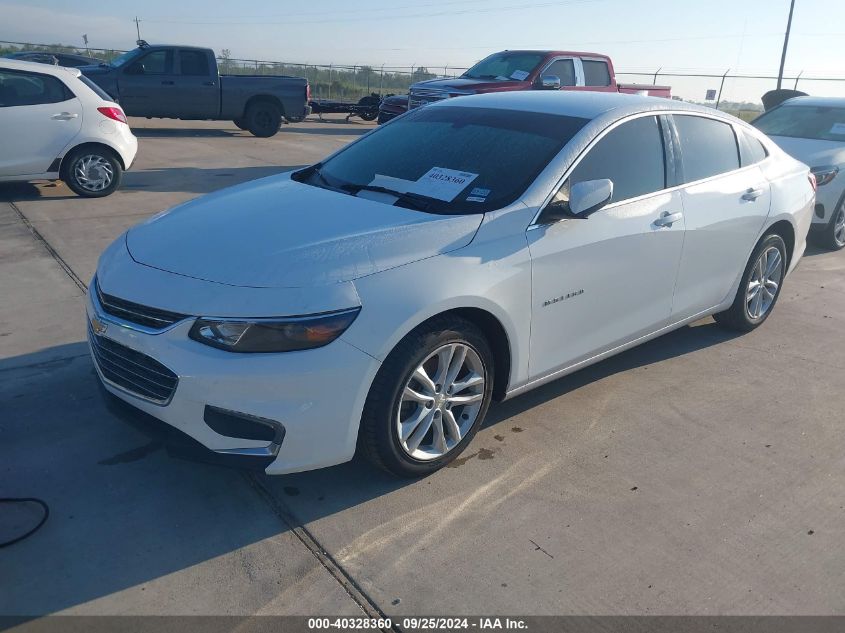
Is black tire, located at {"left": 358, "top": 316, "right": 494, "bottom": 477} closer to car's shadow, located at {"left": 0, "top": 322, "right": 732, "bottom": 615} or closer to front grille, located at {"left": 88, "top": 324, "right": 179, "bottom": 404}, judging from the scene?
car's shadow, located at {"left": 0, "top": 322, "right": 732, "bottom": 615}

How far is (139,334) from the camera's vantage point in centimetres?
305

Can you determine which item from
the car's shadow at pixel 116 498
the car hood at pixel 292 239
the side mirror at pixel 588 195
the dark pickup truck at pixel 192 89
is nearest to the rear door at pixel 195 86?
the dark pickup truck at pixel 192 89

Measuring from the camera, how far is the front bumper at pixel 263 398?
289 centimetres

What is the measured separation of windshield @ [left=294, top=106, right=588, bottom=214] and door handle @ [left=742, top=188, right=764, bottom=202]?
1570mm

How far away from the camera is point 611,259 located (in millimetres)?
3957

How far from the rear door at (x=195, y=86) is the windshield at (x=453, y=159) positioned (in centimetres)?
1257

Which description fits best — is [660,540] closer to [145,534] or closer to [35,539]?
[145,534]

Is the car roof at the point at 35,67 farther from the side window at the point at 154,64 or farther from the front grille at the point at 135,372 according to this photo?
the side window at the point at 154,64

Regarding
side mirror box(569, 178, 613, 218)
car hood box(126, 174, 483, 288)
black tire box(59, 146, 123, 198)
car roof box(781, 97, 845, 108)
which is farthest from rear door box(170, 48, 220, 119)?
side mirror box(569, 178, 613, 218)

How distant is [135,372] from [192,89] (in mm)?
14181

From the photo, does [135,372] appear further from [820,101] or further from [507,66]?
[507,66]

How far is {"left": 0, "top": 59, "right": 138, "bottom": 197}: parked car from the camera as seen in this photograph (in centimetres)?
833

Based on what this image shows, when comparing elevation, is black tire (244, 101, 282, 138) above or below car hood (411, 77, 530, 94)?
below

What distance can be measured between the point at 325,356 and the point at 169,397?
66 cm
